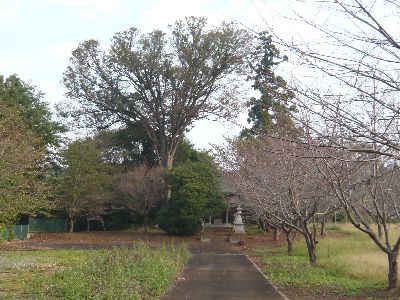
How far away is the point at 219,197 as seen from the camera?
4997 cm

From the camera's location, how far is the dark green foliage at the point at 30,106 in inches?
1776

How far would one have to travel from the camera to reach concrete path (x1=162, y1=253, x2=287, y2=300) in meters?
16.3

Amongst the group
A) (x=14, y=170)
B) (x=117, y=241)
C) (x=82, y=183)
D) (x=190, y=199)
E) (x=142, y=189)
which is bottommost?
(x=117, y=241)

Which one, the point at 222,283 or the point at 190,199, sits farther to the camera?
the point at 190,199

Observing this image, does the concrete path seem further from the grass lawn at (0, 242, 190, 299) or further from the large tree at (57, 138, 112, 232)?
the large tree at (57, 138, 112, 232)

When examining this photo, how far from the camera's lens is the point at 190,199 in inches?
1898

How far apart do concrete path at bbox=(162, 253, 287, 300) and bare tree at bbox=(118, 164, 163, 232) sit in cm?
2295

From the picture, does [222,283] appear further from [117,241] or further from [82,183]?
[82,183]

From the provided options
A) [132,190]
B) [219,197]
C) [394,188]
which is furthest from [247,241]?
[394,188]

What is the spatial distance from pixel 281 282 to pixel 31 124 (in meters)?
31.7

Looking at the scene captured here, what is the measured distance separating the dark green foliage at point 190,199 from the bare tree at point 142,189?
1811 mm

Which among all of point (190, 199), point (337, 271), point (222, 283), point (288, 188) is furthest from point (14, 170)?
point (190, 199)

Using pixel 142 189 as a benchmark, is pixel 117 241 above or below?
below

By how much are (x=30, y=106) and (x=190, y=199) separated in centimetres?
1438
